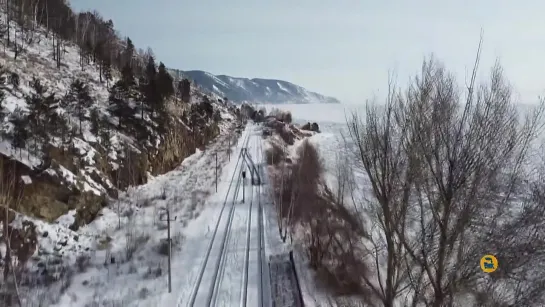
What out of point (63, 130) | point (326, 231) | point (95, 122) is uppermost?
point (95, 122)

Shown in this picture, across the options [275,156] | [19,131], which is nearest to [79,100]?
[19,131]

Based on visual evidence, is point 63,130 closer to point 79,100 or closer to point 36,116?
point 36,116

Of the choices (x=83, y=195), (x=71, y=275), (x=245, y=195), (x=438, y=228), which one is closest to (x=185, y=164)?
(x=245, y=195)

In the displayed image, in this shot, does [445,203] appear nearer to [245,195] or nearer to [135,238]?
[135,238]

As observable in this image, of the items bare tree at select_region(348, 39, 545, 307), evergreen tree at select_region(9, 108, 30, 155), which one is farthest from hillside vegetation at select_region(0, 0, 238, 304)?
bare tree at select_region(348, 39, 545, 307)

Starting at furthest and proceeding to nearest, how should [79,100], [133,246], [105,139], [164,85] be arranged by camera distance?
[164,85], [79,100], [105,139], [133,246]

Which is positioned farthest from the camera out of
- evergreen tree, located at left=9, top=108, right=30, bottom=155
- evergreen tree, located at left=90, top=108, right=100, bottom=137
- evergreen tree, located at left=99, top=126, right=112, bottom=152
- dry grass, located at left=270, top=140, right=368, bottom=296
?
evergreen tree, located at left=90, top=108, right=100, bottom=137

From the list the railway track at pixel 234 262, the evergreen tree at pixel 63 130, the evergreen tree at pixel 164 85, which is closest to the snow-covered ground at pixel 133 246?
the railway track at pixel 234 262

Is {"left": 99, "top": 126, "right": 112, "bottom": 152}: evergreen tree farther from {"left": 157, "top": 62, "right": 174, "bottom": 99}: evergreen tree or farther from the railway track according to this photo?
{"left": 157, "top": 62, "right": 174, "bottom": 99}: evergreen tree

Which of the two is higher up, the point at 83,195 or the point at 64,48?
the point at 64,48

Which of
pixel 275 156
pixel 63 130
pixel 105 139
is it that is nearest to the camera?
pixel 63 130

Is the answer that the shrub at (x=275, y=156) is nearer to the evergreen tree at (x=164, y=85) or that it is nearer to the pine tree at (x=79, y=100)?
the evergreen tree at (x=164, y=85)
